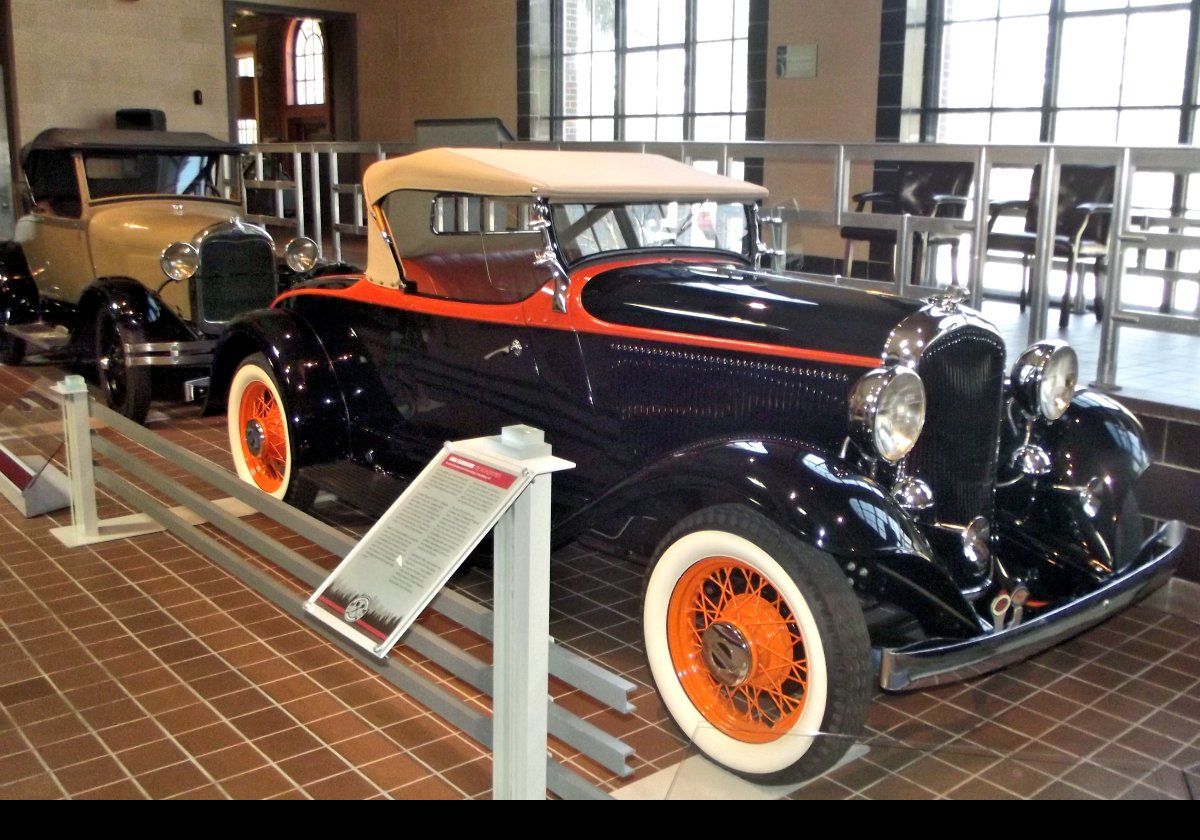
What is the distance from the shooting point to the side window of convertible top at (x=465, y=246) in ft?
12.3

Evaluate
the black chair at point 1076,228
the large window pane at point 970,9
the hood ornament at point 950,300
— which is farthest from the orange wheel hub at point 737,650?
the large window pane at point 970,9

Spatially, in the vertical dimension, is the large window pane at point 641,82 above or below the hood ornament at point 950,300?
above

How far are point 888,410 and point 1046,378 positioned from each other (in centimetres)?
89

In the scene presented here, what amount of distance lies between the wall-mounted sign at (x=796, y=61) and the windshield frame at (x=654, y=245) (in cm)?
647

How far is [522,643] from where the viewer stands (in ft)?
7.10

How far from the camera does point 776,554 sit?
253cm

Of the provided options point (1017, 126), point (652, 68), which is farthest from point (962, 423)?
point (652, 68)

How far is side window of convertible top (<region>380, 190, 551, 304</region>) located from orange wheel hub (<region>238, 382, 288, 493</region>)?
3.00 ft

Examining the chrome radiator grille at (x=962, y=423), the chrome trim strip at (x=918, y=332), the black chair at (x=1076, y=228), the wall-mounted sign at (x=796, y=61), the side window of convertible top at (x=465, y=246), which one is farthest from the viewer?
the wall-mounted sign at (x=796, y=61)

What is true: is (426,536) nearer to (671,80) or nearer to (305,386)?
(305,386)

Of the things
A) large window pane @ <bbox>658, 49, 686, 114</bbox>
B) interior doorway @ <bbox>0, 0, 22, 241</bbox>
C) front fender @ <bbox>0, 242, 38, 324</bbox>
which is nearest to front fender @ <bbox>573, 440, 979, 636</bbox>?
front fender @ <bbox>0, 242, 38, 324</bbox>

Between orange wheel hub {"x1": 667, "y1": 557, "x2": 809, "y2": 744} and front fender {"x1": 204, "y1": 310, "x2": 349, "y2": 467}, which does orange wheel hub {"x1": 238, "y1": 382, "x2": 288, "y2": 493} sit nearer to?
front fender {"x1": 204, "y1": 310, "x2": 349, "y2": 467}

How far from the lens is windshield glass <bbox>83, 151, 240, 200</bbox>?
6992 mm

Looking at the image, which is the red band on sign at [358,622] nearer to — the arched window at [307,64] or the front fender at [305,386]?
the front fender at [305,386]
